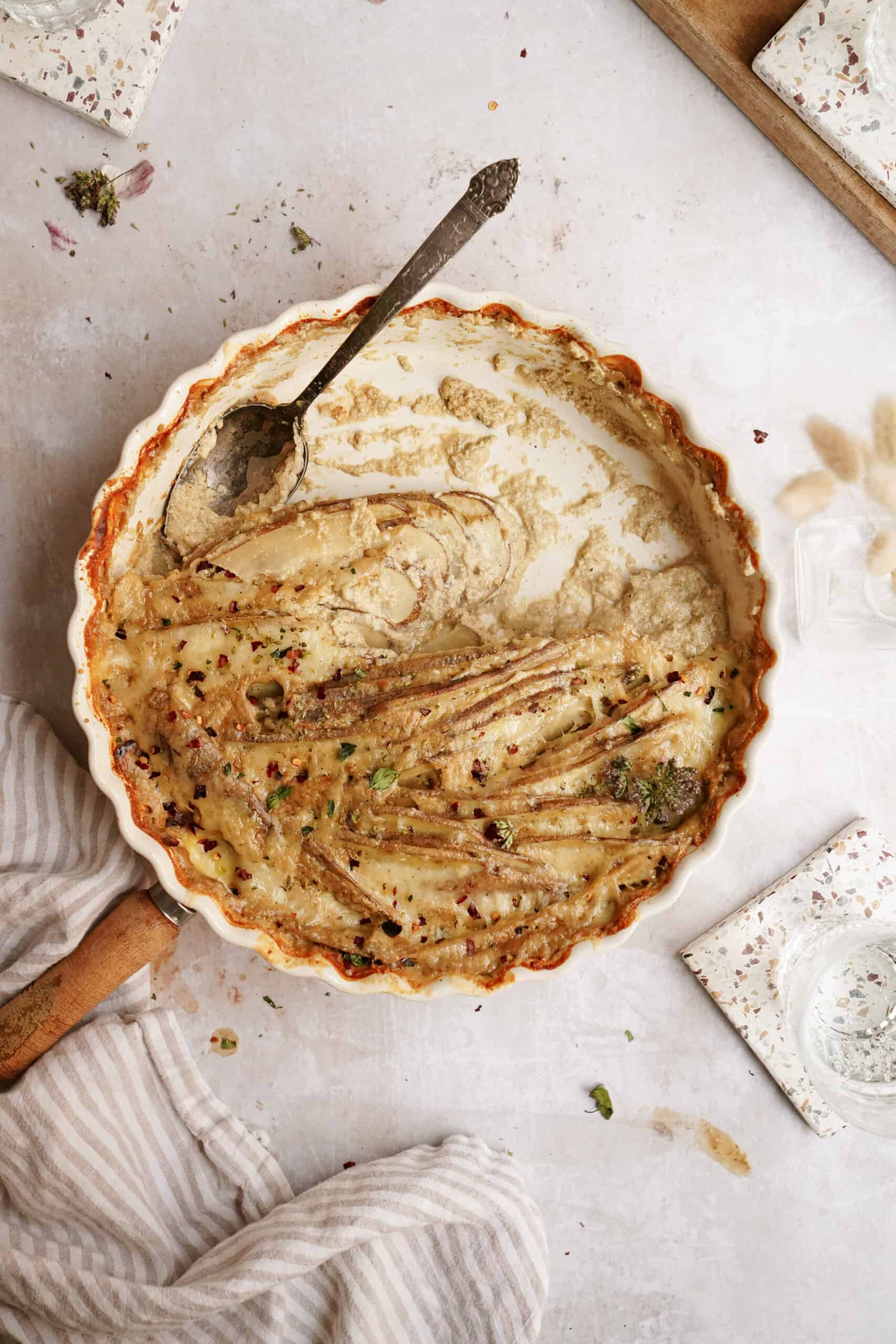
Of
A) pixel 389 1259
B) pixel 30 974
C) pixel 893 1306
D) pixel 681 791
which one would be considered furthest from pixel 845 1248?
pixel 30 974

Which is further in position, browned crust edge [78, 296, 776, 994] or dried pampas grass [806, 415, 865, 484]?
dried pampas grass [806, 415, 865, 484]

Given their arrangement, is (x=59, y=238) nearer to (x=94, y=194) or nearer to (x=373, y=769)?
(x=94, y=194)

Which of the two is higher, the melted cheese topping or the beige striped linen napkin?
the melted cheese topping

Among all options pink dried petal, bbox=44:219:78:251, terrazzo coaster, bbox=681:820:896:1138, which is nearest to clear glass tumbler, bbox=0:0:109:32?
pink dried petal, bbox=44:219:78:251

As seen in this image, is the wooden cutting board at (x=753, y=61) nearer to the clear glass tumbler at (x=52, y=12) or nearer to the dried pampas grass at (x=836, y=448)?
the dried pampas grass at (x=836, y=448)

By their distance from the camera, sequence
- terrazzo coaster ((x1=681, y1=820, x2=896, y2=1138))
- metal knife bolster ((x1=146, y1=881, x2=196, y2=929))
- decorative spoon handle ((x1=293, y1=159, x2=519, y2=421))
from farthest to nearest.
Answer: terrazzo coaster ((x1=681, y1=820, x2=896, y2=1138)) < metal knife bolster ((x1=146, y1=881, x2=196, y2=929)) < decorative spoon handle ((x1=293, y1=159, x2=519, y2=421))

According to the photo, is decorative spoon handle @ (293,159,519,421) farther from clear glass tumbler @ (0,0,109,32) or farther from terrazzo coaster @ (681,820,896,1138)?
terrazzo coaster @ (681,820,896,1138)
